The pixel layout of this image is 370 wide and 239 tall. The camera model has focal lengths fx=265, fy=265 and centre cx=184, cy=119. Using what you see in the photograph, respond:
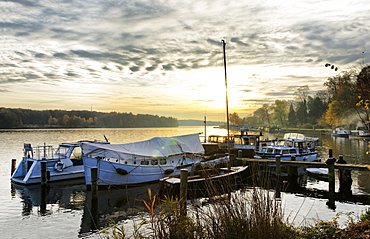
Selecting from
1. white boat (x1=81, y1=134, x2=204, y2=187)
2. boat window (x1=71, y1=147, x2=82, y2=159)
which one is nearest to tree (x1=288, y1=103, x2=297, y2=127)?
white boat (x1=81, y1=134, x2=204, y2=187)

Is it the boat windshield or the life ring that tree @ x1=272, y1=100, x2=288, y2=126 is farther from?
the life ring

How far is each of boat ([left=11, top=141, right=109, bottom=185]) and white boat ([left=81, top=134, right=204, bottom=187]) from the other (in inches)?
179

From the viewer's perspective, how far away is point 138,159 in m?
21.7

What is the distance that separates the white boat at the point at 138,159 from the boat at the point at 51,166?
4.54 meters

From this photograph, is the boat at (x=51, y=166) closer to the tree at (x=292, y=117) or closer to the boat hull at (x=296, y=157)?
the boat hull at (x=296, y=157)

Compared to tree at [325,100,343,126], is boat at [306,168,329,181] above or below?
below

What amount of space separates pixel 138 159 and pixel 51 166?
7.97m

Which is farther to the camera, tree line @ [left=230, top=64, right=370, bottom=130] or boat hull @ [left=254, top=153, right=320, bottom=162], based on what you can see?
tree line @ [left=230, top=64, right=370, bottom=130]

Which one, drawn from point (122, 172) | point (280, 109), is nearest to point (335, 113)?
point (280, 109)

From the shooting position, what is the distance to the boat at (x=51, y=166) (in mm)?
21922

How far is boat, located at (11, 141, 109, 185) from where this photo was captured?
863 inches

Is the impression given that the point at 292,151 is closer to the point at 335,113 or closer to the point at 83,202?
the point at 83,202

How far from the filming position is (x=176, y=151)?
945 inches

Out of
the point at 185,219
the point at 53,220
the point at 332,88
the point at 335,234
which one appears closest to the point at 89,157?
the point at 53,220
